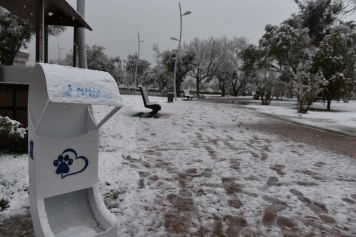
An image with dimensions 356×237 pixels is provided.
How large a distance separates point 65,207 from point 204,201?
5.31 ft

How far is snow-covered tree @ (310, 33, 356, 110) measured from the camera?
1664 centimetres

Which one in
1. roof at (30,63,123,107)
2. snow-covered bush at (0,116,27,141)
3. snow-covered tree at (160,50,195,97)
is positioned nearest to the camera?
roof at (30,63,123,107)

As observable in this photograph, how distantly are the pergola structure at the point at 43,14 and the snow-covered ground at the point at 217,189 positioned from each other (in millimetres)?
2013

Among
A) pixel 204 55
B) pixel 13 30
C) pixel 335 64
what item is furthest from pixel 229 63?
pixel 13 30

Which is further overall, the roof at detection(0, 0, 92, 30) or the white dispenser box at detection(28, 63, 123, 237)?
the roof at detection(0, 0, 92, 30)

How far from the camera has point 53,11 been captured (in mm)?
5488

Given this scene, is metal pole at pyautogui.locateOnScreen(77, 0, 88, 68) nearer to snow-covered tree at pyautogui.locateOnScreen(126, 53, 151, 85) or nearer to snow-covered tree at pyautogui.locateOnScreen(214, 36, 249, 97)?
snow-covered tree at pyautogui.locateOnScreen(214, 36, 249, 97)

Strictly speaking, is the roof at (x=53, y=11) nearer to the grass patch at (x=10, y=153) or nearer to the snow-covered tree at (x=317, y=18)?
the grass patch at (x=10, y=153)

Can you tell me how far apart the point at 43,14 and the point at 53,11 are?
1.16 meters

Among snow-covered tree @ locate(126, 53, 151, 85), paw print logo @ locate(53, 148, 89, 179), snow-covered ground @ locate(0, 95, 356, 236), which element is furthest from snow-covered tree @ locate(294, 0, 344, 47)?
snow-covered tree @ locate(126, 53, 151, 85)

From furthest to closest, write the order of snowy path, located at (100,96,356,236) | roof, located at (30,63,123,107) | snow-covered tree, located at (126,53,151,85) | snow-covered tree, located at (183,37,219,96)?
snow-covered tree, located at (126,53,151,85), snow-covered tree, located at (183,37,219,96), snowy path, located at (100,96,356,236), roof, located at (30,63,123,107)

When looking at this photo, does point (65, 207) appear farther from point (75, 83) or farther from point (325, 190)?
point (325, 190)

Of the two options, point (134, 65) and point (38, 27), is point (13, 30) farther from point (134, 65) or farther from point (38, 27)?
point (134, 65)

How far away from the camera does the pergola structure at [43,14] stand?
4.36 m
